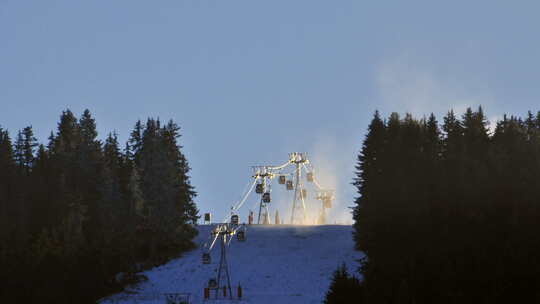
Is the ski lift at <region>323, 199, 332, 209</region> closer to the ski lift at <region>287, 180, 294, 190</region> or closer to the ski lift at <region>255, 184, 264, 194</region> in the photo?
the ski lift at <region>287, 180, 294, 190</region>

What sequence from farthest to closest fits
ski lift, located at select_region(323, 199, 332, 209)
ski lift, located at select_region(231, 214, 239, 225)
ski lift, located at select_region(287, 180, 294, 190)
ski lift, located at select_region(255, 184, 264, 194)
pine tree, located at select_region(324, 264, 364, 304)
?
ski lift, located at select_region(323, 199, 332, 209) → ski lift, located at select_region(287, 180, 294, 190) → ski lift, located at select_region(255, 184, 264, 194) → ski lift, located at select_region(231, 214, 239, 225) → pine tree, located at select_region(324, 264, 364, 304)

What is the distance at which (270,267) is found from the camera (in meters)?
90.1

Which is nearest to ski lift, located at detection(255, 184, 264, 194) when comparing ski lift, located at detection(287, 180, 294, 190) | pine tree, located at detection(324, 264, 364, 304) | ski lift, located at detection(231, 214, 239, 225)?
ski lift, located at detection(287, 180, 294, 190)

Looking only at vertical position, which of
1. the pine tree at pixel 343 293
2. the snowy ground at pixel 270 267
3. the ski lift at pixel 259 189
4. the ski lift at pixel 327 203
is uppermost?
the ski lift at pixel 259 189

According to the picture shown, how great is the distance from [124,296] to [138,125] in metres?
39.2

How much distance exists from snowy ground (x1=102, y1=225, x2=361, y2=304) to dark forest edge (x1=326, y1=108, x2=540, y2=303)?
4763 millimetres

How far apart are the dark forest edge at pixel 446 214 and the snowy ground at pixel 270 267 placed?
4763 millimetres

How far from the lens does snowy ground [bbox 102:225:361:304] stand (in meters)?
80.6

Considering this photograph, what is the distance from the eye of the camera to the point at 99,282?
85062 millimetres

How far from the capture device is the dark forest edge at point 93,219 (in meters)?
86.4

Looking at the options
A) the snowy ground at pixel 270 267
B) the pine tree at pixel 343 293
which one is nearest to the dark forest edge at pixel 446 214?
the pine tree at pixel 343 293

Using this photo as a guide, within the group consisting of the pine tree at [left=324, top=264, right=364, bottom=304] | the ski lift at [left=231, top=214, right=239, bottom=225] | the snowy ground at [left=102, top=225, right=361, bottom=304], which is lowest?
the pine tree at [left=324, top=264, right=364, bottom=304]

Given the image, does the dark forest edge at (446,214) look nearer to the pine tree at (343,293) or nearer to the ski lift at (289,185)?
the pine tree at (343,293)

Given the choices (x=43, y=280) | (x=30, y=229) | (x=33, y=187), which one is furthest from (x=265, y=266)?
(x=33, y=187)
